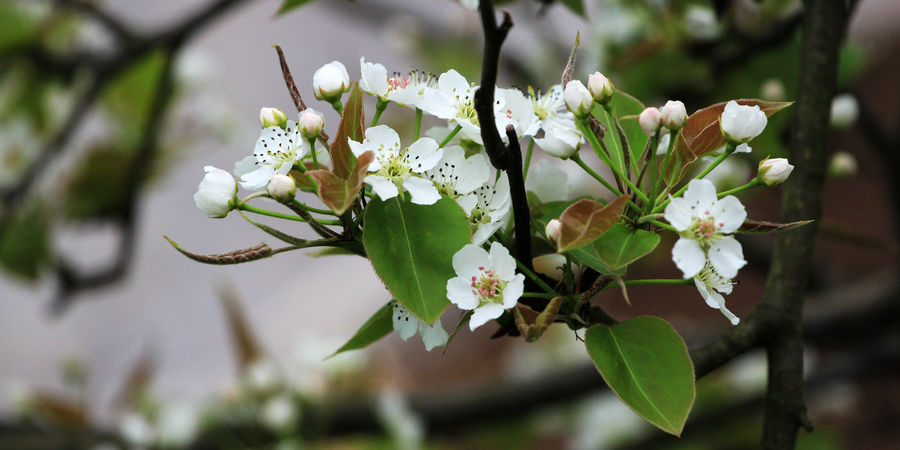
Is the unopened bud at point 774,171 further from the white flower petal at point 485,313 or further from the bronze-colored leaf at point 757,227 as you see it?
the white flower petal at point 485,313

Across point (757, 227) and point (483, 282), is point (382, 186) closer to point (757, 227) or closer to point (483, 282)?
point (483, 282)

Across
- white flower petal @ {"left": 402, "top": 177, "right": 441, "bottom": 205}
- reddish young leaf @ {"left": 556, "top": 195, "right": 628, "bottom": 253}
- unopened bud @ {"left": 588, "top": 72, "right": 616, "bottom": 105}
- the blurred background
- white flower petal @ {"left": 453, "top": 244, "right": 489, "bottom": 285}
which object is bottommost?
the blurred background

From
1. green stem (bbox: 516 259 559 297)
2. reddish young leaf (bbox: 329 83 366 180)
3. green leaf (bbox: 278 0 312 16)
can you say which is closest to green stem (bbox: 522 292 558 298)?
green stem (bbox: 516 259 559 297)

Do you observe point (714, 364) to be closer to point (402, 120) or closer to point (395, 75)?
point (395, 75)

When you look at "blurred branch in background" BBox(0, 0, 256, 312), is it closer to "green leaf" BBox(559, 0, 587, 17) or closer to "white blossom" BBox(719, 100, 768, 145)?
"green leaf" BBox(559, 0, 587, 17)

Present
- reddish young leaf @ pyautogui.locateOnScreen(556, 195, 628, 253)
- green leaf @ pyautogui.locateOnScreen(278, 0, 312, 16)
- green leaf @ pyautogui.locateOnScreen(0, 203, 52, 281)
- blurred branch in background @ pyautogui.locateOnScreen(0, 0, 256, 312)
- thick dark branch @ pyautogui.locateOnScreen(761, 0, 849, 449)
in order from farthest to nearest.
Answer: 1. green leaf @ pyautogui.locateOnScreen(0, 203, 52, 281)
2. blurred branch in background @ pyautogui.locateOnScreen(0, 0, 256, 312)
3. green leaf @ pyautogui.locateOnScreen(278, 0, 312, 16)
4. thick dark branch @ pyautogui.locateOnScreen(761, 0, 849, 449)
5. reddish young leaf @ pyautogui.locateOnScreen(556, 195, 628, 253)

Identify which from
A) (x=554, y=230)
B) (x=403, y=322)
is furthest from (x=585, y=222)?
Answer: (x=403, y=322)

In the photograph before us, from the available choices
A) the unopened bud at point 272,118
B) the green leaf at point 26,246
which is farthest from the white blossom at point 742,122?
the green leaf at point 26,246
